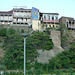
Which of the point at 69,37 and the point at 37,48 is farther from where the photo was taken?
the point at 69,37

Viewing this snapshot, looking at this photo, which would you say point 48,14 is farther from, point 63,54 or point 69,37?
point 63,54

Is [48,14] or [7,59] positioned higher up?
[48,14]

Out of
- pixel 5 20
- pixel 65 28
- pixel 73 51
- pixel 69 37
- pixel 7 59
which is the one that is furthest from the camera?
pixel 5 20

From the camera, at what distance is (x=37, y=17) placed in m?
46.2

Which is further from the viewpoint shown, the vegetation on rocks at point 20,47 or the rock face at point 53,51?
the rock face at point 53,51

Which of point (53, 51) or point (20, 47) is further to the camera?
point (53, 51)

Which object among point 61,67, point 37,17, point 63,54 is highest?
point 37,17

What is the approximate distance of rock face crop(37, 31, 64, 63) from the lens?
1391 inches

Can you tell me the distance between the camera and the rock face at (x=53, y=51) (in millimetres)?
35344

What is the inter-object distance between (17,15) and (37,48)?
1638 centimetres

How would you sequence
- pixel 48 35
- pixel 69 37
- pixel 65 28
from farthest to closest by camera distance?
1. pixel 65 28
2. pixel 69 37
3. pixel 48 35

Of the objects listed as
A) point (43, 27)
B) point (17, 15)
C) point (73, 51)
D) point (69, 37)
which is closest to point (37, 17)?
point (43, 27)

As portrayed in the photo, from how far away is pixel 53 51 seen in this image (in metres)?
37.2

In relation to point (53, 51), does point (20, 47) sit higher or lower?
higher
